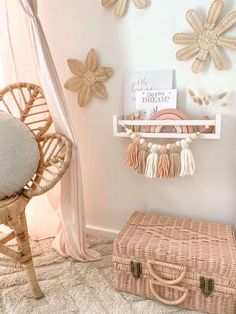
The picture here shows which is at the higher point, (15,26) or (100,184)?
(15,26)

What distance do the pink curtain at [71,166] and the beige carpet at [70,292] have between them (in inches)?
3.2

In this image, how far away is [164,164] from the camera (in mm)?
1232

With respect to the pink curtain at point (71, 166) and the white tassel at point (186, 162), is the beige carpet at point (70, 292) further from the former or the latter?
the white tassel at point (186, 162)

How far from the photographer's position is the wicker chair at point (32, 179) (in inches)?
43.3

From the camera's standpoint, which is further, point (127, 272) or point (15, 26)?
point (15, 26)

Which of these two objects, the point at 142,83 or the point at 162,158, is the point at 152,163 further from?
the point at 142,83

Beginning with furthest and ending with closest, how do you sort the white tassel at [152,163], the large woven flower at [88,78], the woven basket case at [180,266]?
the large woven flower at [88,78]
the white tassel at [152,163]
the woven basket case at [180,266]

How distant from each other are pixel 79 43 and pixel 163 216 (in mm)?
1032

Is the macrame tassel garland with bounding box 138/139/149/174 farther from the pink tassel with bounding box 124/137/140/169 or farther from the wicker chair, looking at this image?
the wicker chair

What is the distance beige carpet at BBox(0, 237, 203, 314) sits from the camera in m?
1.12

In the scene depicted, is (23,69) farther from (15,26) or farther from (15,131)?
(15,131)

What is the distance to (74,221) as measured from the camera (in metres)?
1.37

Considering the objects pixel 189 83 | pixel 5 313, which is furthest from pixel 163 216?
pixel 5 313

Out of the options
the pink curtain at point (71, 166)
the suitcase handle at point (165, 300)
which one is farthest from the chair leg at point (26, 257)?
the suitcase handle at point (165, 300)
